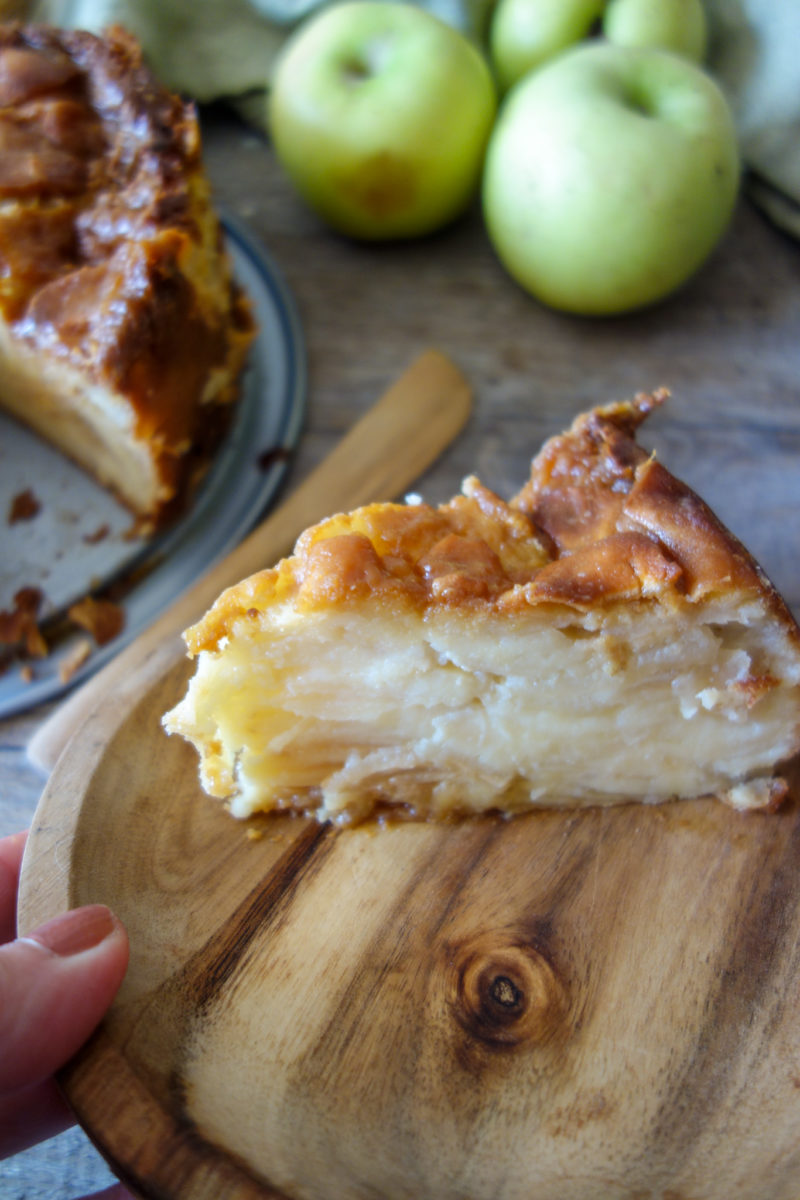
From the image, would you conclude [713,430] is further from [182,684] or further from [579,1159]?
[579,1159]

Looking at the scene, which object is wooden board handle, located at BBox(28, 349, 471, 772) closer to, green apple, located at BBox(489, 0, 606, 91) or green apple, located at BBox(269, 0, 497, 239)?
green apple, located at BBox(269, 0, 497, 239)

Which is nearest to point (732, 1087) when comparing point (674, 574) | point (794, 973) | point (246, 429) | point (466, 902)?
point (794, 973)

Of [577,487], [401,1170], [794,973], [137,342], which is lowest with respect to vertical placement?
[794,973]

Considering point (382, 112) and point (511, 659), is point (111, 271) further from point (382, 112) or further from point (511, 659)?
point (511, 659)

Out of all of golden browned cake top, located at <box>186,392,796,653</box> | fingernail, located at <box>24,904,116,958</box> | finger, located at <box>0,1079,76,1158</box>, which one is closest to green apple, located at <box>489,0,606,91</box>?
golden browned cake top, located at <box>186,392,796,653</box>

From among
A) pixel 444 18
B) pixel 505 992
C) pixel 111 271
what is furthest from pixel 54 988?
pixel 444 18

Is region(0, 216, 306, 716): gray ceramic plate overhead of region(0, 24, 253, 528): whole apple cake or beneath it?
beneath
